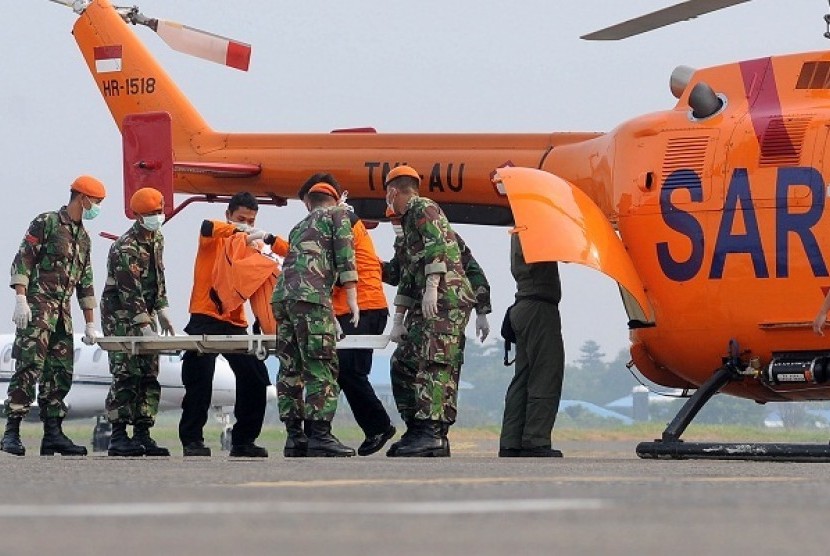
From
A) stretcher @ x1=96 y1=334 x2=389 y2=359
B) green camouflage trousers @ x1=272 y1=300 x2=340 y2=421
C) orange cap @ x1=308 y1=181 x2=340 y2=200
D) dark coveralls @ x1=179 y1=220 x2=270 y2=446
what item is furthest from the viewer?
dark coveralls @ x1=179 y1=220 x2=270 y2=446

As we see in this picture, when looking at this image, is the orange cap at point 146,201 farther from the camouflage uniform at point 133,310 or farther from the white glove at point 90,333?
the white glove at point 90,333

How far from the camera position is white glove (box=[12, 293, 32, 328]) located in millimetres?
12234

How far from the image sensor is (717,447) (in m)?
10.5

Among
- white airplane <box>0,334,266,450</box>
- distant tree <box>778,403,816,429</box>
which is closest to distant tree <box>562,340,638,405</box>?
distant tree <box>778,403,816,429</box>

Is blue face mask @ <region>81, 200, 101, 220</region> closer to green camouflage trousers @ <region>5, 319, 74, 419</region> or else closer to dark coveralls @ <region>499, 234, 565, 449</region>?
green camouflage trousers @ <region>5, 319, 74, 419</region>

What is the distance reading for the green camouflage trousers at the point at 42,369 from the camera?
12352 mm

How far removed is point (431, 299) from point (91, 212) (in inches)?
125

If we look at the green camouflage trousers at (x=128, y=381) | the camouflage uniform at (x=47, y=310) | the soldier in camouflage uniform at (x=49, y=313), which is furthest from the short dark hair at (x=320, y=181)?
the camouflage uniform at (x=47, y=310)

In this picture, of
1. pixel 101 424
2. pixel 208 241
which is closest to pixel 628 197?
pixel 208 241

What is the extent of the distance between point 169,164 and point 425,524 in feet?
35.9

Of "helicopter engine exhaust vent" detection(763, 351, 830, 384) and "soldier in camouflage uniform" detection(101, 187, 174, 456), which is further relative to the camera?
"soldier in camouflage uniform" detection(101, 187, 174, 456)

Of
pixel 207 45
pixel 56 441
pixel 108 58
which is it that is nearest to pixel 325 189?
pixel 56 441

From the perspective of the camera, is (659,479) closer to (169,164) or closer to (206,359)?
(206,359)

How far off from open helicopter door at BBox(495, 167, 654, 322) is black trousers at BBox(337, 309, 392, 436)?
4.43ft
